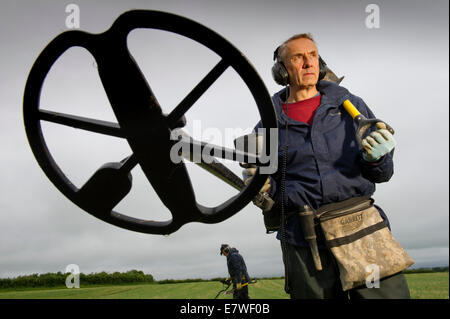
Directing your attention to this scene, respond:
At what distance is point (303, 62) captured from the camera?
1.99m

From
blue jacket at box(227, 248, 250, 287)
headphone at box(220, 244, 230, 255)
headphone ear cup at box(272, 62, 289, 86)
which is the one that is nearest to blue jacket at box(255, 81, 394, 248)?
headphone ear cup at box(272, 62, 289, 86)

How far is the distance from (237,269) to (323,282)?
819 centimetres

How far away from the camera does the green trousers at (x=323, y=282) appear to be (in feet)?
5.39

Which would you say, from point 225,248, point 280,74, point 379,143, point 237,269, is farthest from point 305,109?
point 225,248

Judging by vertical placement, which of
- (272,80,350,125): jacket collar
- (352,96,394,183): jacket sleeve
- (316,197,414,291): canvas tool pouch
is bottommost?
(316,197,414,291): canvas tool pouch

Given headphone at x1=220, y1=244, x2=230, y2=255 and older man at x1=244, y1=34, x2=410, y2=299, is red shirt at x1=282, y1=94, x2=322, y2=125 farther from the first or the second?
headphone at x1=220, y1=244, x2=230, y2=255

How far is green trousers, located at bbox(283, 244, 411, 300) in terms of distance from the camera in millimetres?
1642

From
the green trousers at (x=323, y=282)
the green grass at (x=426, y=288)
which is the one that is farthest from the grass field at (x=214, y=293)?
the green trousers at (x=323, y=282)

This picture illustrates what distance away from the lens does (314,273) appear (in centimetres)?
177

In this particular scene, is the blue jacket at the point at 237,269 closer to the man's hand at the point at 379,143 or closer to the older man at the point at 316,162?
the older man at the point at 316,162

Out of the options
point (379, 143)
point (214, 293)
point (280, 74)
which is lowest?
point (214, 293)

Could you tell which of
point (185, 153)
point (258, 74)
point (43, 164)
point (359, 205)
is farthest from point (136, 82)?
point (359, 205)

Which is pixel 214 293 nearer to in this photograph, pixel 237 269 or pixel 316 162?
pixel 237 269
